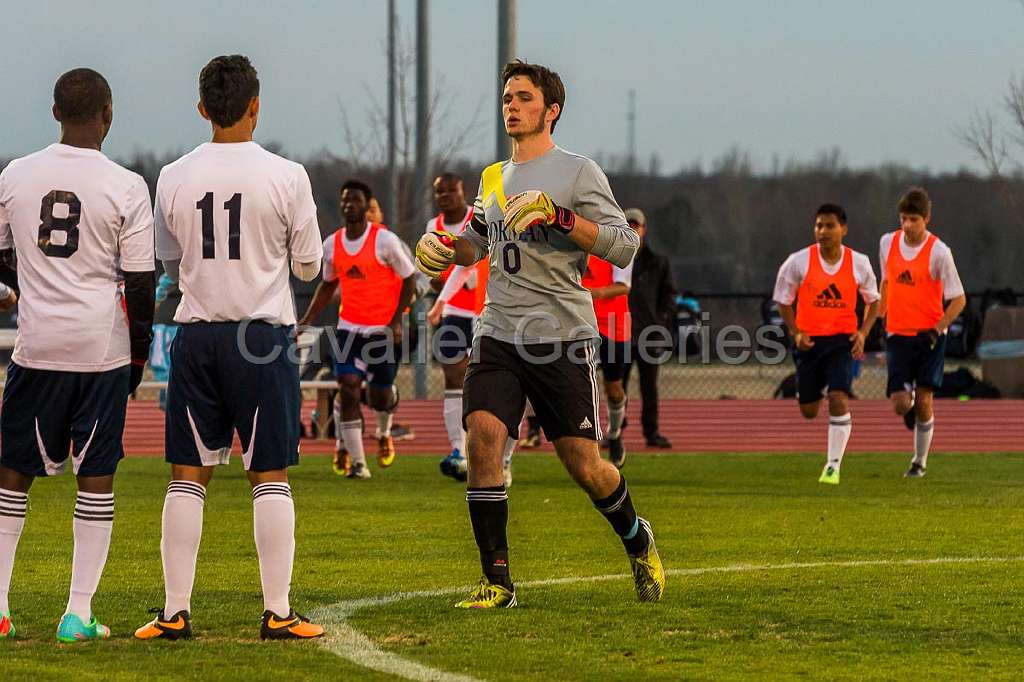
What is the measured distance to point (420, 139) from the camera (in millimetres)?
23500

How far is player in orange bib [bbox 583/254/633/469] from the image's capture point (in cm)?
1386

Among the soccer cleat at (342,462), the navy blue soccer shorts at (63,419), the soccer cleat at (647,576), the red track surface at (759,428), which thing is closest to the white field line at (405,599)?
the soccer cleat at (647,576)

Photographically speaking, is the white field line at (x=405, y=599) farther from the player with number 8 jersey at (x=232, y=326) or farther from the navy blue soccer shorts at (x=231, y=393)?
the navy blue soccer shorts at (x=231, y=393)

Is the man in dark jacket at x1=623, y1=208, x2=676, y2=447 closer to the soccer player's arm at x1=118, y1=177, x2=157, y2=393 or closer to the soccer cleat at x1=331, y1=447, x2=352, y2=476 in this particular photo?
the soccer cleat at x1=331, y1=447, x2=352, y2=476

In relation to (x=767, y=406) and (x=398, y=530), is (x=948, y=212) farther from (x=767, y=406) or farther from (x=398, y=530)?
(x=398, y=530)

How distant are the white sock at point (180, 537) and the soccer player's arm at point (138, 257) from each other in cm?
61

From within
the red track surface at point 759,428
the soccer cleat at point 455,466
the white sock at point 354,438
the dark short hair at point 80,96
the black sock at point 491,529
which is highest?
the dark short hair at point 80,96

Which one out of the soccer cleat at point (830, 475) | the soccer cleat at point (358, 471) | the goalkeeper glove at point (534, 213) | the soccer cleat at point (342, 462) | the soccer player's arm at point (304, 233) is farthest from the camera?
the soccer cleat at point (342, 462)

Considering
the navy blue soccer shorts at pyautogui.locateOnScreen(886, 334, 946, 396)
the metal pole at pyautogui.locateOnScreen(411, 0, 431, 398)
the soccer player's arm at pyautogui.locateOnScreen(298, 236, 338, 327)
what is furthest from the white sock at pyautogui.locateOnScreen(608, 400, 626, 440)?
the metal pole at pyautogui.locateOnScreen(411, 0, 431, 398)

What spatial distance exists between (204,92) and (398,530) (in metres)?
4.64

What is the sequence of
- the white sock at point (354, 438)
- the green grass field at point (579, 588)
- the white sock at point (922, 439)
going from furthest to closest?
the white sock at point (922, 439)
the white sock at point (354, 438)
the green grass field at point (579, 588)

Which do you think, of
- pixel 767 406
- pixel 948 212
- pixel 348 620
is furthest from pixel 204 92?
pixel 948 212

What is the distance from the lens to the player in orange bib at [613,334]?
13859 mm

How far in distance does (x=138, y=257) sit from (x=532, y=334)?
169 centimetres
